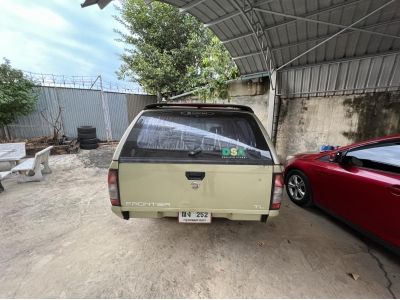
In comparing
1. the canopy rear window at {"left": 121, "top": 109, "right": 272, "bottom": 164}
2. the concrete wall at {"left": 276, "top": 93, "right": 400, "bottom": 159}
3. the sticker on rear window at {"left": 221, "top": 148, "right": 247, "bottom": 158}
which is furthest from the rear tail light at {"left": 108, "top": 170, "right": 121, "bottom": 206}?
the concrete wall at {"left": 276, "top": 93, "right": 400, "bottom": 159}

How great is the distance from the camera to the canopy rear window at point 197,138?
85.8 inches

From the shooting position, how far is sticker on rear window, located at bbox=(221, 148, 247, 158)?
220 cm

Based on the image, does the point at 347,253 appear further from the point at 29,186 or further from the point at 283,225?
the point at 29,186

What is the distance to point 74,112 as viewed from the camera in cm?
952

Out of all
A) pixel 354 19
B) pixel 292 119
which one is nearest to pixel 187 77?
pixel 292 119

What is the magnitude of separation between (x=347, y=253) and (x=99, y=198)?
13.5ft

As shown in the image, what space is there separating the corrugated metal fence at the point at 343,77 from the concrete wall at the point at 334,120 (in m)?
0.17

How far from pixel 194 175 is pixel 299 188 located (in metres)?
2.55

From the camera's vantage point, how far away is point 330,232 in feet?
9.89

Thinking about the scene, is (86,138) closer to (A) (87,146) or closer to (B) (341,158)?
(A) (87,146)

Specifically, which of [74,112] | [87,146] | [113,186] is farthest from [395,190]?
[74,112]

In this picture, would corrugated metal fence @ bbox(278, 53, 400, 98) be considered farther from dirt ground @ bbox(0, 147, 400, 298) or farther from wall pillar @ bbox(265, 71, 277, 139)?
dirt ground @ bbox(0, 147, 400, 298)

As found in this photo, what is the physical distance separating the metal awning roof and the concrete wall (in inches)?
39.5

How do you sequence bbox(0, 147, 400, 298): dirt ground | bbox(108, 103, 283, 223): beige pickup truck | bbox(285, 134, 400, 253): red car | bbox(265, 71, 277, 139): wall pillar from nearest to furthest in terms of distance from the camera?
bbox(0, 147, 400, 298): dirt ground < bbox(108, 103, 283, 223): beige pickup truck < bbox(285, 134, 400, 253): red car < bbox(265, 71, 277, 139): wall pillar
